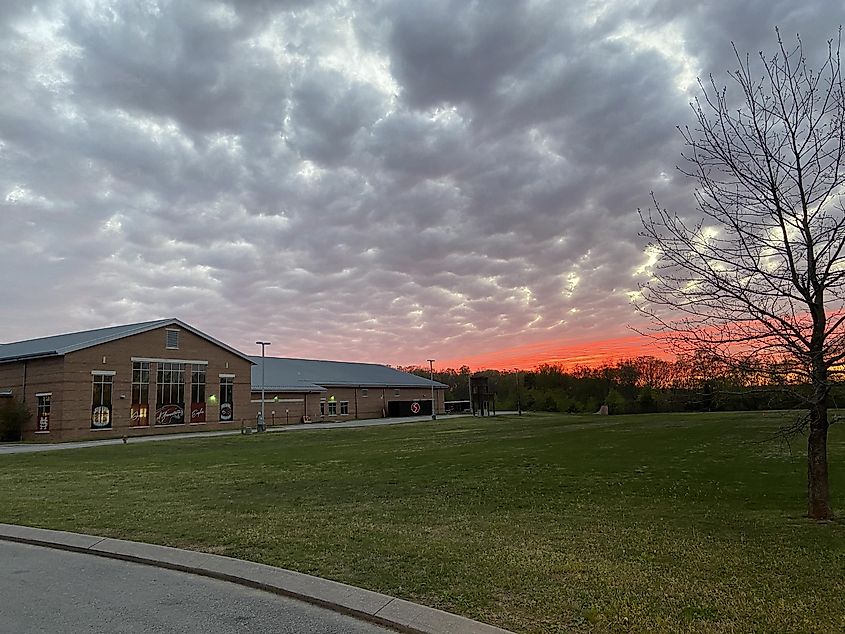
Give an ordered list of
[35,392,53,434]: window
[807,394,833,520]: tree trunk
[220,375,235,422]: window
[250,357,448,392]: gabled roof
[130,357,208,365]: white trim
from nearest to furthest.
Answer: [807,394,833,520]: tree trunk, [35,392,53,434]: window, [130,357,208,365]: white trim, [220,375,235,422]: window, [250,357,448,392]: gabled roof

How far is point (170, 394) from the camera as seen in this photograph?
4741 cm

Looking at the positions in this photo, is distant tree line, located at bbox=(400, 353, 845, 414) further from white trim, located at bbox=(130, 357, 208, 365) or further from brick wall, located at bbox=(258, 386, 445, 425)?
white trim, located at bbox=(130, 357, 208, 365)

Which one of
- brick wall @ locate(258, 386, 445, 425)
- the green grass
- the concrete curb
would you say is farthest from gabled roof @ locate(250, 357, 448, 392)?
the concrete curb

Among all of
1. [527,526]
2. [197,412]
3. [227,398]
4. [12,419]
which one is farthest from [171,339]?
[527,526]

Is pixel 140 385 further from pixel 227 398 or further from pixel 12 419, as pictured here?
pixel 12 419

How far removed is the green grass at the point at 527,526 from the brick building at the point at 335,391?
40364mm

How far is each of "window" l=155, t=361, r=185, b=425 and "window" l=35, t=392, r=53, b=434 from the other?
283 inches

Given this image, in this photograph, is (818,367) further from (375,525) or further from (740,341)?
(375,525)

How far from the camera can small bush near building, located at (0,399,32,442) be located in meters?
40.5

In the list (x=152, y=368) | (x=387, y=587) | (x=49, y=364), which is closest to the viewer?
(x=387, y=587)

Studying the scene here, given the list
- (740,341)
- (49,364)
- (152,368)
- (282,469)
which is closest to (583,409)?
(152,368)

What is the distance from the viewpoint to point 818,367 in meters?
7.96

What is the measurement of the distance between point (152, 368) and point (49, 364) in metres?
6.74

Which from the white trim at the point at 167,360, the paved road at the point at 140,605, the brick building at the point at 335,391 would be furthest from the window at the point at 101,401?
the paved road at the point at 140,605
